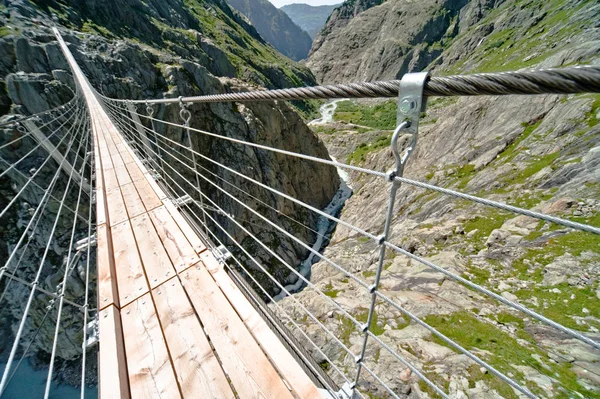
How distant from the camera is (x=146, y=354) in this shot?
2.22 metres

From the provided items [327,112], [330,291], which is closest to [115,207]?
[330,291]

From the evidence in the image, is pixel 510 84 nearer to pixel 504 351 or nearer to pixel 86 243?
pixel 86 243

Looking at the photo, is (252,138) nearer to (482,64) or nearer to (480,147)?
(480,147)

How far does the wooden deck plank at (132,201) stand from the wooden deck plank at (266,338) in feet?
6.57

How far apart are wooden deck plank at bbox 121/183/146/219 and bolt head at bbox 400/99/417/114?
4.19m

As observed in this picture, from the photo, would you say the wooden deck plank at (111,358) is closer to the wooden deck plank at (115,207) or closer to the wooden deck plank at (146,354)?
the wooden deck plank at (146,354)

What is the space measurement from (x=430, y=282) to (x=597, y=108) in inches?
673

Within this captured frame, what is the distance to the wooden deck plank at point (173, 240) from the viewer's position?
3.07 metres

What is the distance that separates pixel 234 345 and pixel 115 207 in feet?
11.3

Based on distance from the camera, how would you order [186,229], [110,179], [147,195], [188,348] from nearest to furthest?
1. [188,348]
2. [186,229]
3. [147,195]
4. [110,179]

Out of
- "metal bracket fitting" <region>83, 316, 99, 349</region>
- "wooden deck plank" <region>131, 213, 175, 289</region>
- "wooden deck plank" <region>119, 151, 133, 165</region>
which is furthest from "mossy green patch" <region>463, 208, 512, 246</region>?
"wooden deck plank" <region>119, 151, 133, 165</region>

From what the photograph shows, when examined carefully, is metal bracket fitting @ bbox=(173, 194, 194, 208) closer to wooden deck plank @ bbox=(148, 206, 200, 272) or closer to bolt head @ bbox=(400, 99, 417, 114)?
wooden deck plank @ bbox=(148, 206, 200, 272)

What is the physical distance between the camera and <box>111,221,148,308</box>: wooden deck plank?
2.73 m

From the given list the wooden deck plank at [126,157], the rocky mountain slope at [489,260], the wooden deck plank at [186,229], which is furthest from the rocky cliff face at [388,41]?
the wooden deck plank at [186,229]
